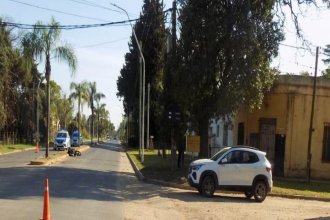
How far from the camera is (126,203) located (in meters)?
16.9

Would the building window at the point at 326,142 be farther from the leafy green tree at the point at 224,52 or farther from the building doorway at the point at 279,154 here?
the leafy green tree at the point at 224,52

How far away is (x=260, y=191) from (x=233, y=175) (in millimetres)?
1160

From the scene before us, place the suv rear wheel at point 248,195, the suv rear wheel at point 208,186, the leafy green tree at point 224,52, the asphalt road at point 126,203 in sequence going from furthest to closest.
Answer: the leafy green tree at point 224,52, the suv rear wheel at point 248,195, the suv rear wheel at point 208,186, the asphalt road at point 126,203

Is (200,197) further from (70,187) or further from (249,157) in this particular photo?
(70,187)

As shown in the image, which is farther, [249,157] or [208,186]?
[249,157]

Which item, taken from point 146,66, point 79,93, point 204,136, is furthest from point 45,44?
point 79,93

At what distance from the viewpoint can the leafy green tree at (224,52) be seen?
2559cm

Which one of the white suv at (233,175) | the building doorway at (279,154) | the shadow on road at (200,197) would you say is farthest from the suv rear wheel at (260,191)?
the building doorway at (279,154)

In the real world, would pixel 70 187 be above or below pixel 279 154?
below

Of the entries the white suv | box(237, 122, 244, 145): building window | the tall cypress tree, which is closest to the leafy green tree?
the white suv

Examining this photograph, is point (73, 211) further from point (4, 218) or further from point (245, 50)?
point (245, 50)

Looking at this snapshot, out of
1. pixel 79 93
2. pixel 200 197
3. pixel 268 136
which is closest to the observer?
pixel 200 197

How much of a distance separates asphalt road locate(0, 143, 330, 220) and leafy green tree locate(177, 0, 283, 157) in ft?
17.9

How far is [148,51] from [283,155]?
1840 inches
